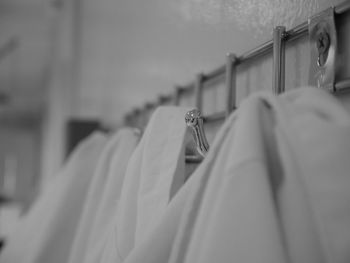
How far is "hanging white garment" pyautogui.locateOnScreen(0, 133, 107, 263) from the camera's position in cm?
68

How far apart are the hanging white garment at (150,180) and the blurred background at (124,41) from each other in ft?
0.40

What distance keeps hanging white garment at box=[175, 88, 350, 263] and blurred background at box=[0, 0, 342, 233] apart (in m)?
0.14

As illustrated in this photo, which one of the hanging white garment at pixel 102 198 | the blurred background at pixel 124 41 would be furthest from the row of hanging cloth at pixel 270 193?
the hanging white garment at pixel 102 198

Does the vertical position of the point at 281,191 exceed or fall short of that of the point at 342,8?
it falls short

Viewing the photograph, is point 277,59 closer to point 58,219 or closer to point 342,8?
point 342,8

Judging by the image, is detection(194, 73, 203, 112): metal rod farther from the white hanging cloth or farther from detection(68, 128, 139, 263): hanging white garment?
the white hanging cloth

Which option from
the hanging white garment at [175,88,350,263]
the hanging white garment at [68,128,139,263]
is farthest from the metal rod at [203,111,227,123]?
A: the hanging white garment at [175,88,350,263]

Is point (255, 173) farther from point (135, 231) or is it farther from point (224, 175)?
point (135, 231)

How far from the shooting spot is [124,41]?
103 centimetres

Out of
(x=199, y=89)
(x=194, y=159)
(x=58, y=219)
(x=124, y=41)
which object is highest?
(x=124, y=41)

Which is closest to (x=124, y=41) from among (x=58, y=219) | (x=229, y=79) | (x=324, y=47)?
(x=58, y=219)

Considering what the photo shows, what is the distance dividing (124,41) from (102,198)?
580 mm

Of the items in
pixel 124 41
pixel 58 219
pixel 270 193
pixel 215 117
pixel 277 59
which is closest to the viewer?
pixel 270 193

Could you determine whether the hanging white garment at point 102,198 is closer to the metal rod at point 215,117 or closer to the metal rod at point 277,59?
the metal rod at point 215,117
